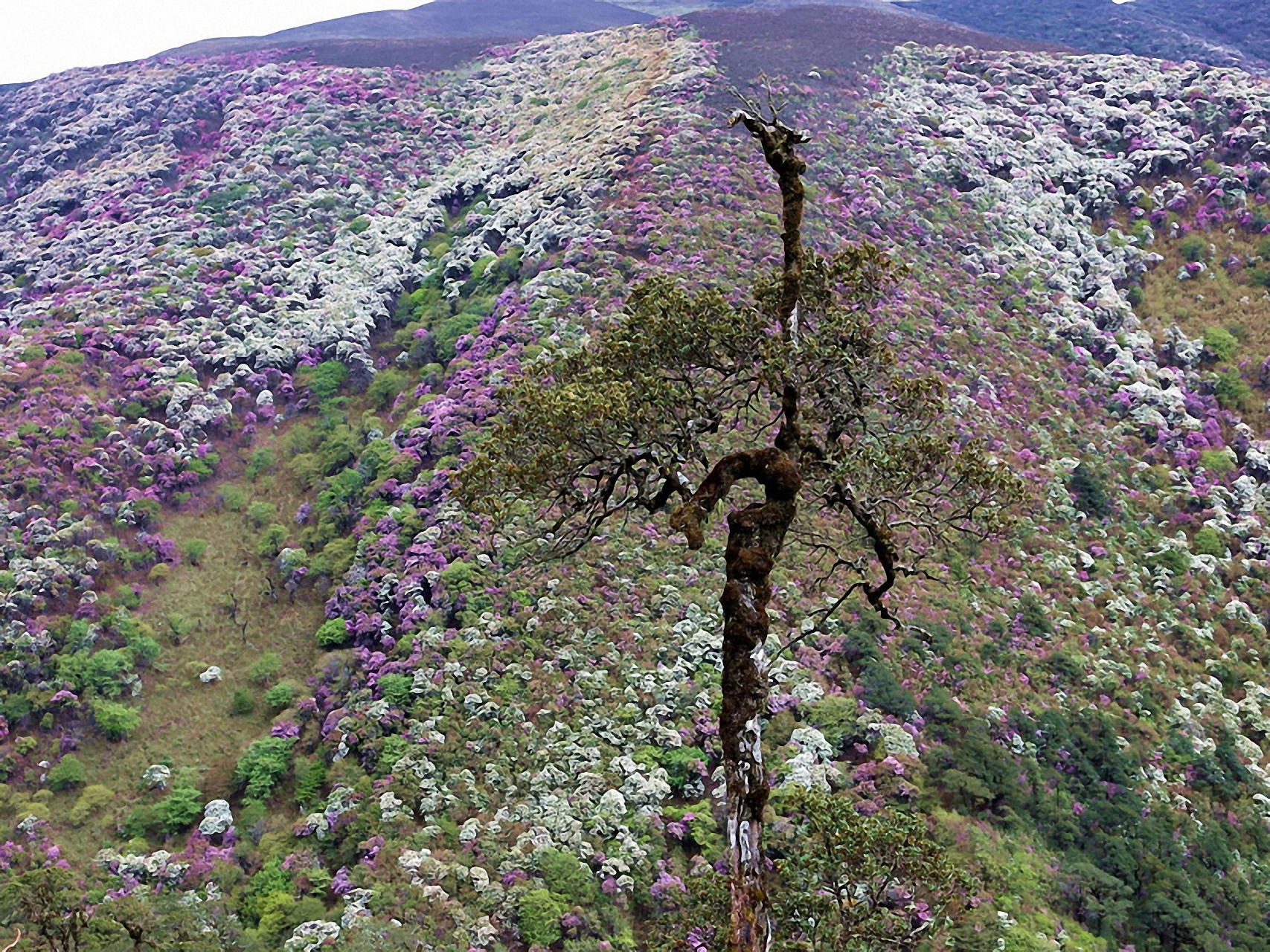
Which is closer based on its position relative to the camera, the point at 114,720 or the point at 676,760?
the point at 676,760

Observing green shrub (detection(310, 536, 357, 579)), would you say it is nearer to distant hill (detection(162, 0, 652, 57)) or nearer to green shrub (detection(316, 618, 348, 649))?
green shrub (detection(316, 618, 348, 649))

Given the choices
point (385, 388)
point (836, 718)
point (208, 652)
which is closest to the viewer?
point (836, 718)

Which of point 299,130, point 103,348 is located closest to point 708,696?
point 103,348

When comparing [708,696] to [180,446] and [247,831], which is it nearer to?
[247,831]

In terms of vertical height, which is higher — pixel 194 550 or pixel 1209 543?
pixel 194 550

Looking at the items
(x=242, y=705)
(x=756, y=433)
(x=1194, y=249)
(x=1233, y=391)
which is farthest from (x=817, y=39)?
(x=756, y=433)

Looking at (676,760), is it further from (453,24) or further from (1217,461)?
(453,24)
